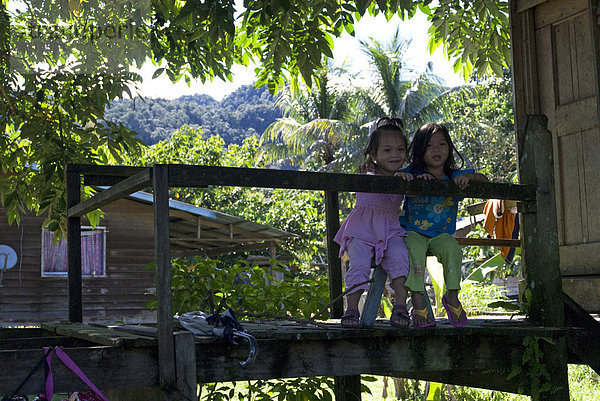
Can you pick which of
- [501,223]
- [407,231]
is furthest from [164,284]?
[501,223]

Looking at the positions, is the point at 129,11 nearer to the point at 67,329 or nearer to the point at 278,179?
the point at 67,329

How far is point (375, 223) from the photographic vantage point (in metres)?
4.23

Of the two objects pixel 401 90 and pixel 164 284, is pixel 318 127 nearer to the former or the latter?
pixel 401 90

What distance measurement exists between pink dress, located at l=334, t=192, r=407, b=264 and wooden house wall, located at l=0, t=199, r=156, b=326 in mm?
12986

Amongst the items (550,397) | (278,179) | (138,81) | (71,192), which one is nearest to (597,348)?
(550,397)

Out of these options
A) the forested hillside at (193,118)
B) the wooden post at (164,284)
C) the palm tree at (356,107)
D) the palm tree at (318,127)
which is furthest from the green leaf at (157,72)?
the forested hillside at (193,118)

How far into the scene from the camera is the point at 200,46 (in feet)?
25.0

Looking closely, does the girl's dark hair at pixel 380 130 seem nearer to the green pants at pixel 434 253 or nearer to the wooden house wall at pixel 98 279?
the green pants at pixel 434 253

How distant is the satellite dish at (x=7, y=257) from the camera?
16.2 metres

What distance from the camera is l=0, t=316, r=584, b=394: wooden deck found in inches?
118

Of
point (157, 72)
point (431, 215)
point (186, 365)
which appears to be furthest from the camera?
point (157, 72)

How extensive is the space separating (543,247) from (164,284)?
2.01 meters

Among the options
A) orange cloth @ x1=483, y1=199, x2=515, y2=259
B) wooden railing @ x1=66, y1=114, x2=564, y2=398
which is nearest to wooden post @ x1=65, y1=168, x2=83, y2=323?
wooden railing @ x1=66, y1=114, x2=564, y2=398

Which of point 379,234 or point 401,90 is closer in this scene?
point 379,234
